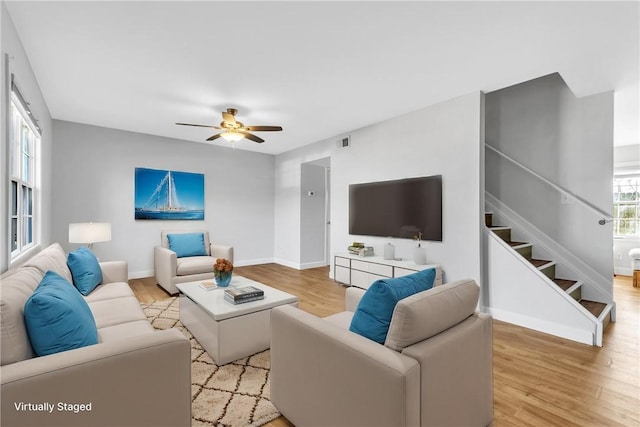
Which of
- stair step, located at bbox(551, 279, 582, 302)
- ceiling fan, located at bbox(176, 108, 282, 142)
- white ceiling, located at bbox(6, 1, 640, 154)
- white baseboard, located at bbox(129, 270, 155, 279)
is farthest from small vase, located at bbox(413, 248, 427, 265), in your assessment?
white baseboard, located at bbox(129, 270, 155, 279)

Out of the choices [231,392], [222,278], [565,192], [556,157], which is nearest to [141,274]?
[222,278]

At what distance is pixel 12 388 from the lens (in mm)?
993

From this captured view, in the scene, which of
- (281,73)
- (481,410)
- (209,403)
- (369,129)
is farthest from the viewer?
(369,129)

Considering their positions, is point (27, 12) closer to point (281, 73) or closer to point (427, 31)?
point (281, 73)

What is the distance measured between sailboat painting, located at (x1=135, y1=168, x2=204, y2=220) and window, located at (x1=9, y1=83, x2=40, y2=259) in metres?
1.88

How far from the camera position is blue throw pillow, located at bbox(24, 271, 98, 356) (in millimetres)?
1225

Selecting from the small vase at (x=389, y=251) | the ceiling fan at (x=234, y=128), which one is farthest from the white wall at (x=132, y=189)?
the small vase at (x=389, y=251)

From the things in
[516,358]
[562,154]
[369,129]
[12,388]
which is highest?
[369,129]

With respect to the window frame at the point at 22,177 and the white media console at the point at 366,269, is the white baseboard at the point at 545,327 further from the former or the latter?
the window frame at the point at 22,177

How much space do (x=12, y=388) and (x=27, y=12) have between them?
239cm

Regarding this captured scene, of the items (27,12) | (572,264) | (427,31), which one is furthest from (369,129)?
(27,12)

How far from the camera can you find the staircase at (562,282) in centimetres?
271

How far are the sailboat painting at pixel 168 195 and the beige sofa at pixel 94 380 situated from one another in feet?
13.1

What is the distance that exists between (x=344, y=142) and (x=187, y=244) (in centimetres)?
304
